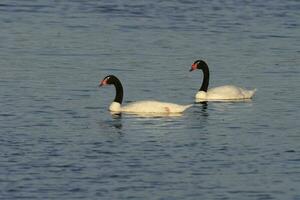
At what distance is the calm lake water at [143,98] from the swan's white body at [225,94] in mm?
181

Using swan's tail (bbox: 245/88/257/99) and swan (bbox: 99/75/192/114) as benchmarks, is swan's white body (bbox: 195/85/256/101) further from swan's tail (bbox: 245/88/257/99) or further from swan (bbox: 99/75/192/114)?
swan (bbox: 99/75/192/114)

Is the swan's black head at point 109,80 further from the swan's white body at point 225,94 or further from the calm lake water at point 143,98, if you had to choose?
the swan's white body at point 225,94

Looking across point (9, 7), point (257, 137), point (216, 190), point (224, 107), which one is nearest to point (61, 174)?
point (216, 190)

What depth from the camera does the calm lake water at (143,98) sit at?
711 inches

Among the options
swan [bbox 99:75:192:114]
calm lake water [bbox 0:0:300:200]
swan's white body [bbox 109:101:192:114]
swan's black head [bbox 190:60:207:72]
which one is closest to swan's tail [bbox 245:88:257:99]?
calm lake water [bbox 0:0:300:200]

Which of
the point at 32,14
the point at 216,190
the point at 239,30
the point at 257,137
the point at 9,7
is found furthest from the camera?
the point at 9,7

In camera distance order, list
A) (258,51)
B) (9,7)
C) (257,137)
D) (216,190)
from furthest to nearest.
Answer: (9,7), (258,51), (257,137), (216,190)

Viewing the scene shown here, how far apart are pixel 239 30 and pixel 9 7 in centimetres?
940

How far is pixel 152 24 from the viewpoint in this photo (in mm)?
39938

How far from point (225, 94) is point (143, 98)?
5.77ft

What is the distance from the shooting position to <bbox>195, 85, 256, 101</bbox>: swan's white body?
88.1 ft

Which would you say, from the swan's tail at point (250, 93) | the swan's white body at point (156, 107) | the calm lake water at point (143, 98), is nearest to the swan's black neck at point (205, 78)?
the calm lake water at point (143, 98)

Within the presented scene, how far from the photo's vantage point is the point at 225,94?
26938 mm

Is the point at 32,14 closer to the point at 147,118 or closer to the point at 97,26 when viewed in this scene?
the point at 97,26
